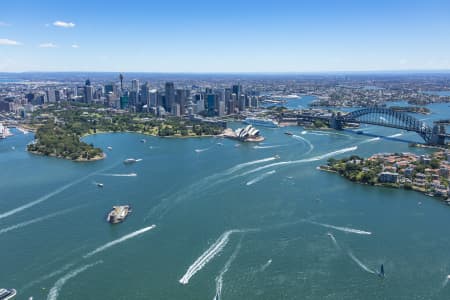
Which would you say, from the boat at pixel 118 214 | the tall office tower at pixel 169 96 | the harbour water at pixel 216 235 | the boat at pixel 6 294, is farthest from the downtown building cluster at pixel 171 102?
the boat at pixel 6 294

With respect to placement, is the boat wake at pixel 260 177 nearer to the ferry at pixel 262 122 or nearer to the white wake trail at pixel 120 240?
the white wake trail at pixel 120 240

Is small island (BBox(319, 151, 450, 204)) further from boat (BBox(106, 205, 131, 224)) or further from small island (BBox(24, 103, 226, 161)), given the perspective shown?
small island (BBox(24, 103, 226, 161))

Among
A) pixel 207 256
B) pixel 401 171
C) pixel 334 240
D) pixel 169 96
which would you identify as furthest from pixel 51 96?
pixel 334 240

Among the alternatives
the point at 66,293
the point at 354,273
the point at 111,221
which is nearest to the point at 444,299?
the point at 354,273

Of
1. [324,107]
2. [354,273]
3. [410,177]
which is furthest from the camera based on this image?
[324,107]

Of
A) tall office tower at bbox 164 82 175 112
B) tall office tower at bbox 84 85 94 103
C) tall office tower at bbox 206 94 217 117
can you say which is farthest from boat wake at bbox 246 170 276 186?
tall office tower at bbox 84 85 94 103

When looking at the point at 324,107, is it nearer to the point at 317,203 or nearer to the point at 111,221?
the point at 317,203
